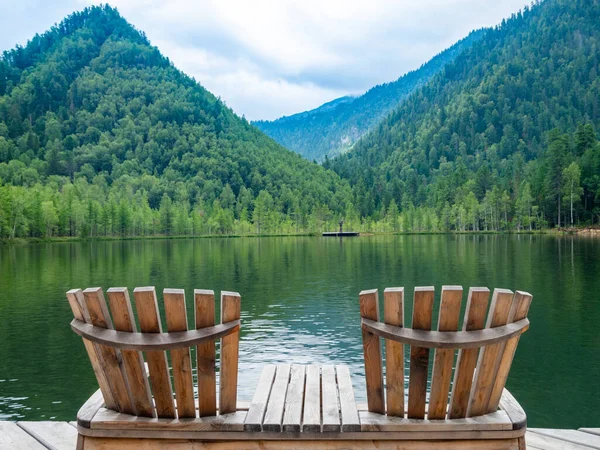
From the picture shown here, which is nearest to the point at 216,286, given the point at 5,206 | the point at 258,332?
the point at 258,332

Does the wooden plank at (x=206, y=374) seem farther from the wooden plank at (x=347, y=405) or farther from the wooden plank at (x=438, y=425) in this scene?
the wooden plank at (x=438, y=425)

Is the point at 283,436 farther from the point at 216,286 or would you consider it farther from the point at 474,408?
the point at 216,286

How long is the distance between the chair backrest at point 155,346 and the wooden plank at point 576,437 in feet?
13.2

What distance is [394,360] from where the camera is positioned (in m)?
4.10

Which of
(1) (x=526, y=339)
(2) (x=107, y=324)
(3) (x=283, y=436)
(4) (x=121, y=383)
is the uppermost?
(2) (x=107, y=324)

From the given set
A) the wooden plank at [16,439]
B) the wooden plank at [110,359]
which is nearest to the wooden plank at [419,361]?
the wooden plank at [110,359]

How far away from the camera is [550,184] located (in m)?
124

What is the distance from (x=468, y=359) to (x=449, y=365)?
0.16 metres

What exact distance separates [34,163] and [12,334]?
194572 millimetres

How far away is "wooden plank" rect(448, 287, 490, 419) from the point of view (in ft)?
12.6

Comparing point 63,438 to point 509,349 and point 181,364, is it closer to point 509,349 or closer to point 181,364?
Result: point 181,364

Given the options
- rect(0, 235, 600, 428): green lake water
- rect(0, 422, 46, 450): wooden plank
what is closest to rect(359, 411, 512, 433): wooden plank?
rect(0, 422, 46, 450): wooden plank

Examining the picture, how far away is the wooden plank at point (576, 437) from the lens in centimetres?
575

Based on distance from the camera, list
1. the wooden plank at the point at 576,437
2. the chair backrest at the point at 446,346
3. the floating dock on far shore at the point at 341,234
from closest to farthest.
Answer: the chair backrest at the point at 446,346 < the wooden plank at the point at 576,437 < the floating dock on far shore at the point at 341,234
